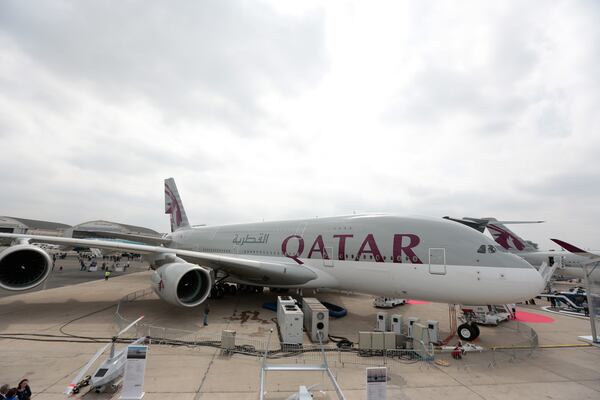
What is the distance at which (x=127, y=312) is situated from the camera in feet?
44.7

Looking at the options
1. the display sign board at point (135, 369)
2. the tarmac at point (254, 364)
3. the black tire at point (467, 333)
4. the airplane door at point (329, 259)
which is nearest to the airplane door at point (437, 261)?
the black tire at point (467, 333)

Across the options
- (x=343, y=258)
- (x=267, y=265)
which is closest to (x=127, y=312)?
(x=267, y=265)

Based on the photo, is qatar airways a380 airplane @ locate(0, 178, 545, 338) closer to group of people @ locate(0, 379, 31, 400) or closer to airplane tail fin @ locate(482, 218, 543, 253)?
group of people @ locate(0, 379, 31, 400)

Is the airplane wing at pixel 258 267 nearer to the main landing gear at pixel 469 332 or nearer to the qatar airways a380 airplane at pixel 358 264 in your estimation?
the qatar airways a380 airplane at pixel 358 264

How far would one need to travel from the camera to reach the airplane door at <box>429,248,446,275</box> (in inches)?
411

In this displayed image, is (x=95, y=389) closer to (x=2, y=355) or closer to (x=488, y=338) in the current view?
(x=2, y=355)

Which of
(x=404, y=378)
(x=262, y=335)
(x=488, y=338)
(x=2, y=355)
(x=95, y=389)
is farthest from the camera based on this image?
(x=488, y=338)

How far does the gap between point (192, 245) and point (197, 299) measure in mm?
12904

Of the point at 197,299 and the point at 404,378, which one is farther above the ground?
the point at 197,299

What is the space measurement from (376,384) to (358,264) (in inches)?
301

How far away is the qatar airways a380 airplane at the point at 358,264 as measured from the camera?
9.82m

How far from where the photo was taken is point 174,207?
31.5m

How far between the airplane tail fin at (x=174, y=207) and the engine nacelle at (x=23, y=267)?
18030mm

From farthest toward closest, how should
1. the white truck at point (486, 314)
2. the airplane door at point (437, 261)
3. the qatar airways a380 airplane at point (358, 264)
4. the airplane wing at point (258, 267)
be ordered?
the airplane wing at point (258, 267) → the white truck at point (486, 314) → the airplane door at point (437, 261) → the qatar airways a380 airplane at point (358, 264)
